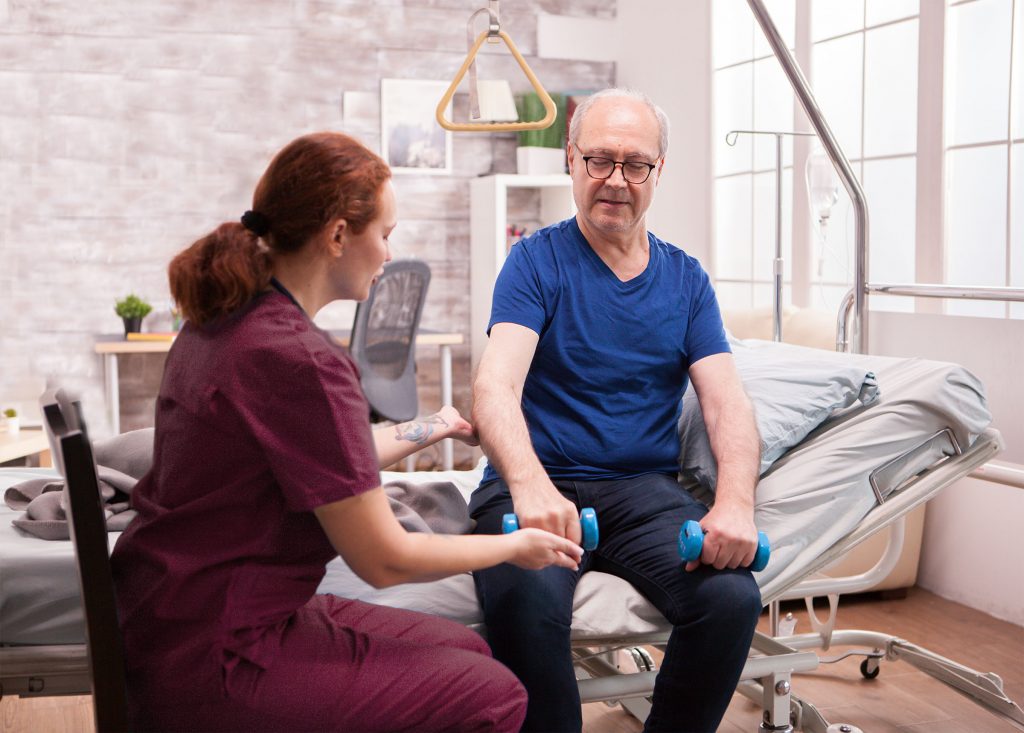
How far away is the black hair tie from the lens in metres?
1.30

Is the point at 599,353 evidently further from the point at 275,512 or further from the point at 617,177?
the point at 275,512

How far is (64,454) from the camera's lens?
3.86ft

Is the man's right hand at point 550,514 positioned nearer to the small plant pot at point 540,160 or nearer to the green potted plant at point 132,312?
the green potted plant at point 132,312

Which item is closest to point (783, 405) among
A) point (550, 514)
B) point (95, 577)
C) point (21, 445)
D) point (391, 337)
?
point (550, 514)

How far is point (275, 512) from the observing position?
1.26 meters

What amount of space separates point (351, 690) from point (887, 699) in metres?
1.61

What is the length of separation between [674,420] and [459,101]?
3.89 meters

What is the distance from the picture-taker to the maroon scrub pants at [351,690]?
1237 mm

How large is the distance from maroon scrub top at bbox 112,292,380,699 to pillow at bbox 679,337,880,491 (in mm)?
883

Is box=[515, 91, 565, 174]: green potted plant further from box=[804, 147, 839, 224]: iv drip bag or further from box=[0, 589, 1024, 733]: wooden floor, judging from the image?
box=[0, 589, 1024, 733]: wooden floor

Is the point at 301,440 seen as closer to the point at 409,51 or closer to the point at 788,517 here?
the point at 788,517

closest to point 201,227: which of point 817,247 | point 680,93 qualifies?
point 680,93

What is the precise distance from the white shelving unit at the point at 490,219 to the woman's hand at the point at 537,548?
385cm

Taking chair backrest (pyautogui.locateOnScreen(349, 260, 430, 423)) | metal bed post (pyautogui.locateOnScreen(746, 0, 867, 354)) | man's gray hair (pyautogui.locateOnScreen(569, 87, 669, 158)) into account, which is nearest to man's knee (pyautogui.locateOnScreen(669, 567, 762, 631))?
man's gray hair (pyautogui.locateOnScreen(569, 87, 669, 158))
